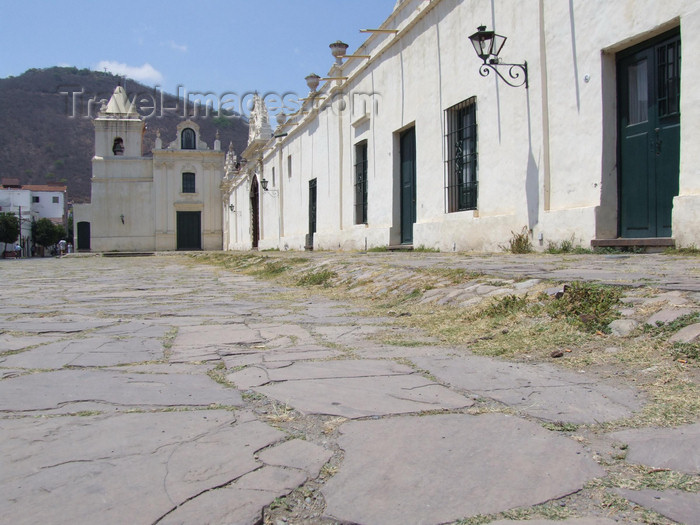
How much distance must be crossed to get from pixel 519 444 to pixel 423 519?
49 cm

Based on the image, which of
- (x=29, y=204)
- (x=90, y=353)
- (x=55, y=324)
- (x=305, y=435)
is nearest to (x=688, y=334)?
(x=305, y=435)

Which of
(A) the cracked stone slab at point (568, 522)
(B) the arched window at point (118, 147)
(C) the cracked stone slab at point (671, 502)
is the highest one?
(B) the arched window at point (118, 147)

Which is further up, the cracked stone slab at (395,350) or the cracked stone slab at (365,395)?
the cracked stone slab at (395,350)

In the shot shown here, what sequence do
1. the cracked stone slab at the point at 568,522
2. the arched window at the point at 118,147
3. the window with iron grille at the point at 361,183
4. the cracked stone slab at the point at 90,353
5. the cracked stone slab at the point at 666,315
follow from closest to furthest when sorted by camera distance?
the cracked stone slab at the point at 568,522 → the cracked stone slab at the point at 666,315 → the cracked stone slab at the point at 90,353 → the window with iron grille at the point at 361,183 → the arched window at the point at 118,147

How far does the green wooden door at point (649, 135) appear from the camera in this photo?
6.12 metres

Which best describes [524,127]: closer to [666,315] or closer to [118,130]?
[666,315]

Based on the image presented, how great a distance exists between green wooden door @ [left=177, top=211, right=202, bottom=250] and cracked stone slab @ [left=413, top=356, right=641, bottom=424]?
39050mm

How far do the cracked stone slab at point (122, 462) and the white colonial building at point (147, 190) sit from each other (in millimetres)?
38949

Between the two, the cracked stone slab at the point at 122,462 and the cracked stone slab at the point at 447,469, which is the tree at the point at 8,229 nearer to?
the cracked stone slab at the point at 122,462

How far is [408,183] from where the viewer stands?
11.8m

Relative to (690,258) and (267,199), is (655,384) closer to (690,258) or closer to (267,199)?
(690,258)

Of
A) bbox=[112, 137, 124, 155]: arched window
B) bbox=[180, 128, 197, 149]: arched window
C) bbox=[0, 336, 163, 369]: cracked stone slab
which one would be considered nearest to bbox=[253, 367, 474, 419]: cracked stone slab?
bbox=[0, 336, 163, 369]: cracked stone slab

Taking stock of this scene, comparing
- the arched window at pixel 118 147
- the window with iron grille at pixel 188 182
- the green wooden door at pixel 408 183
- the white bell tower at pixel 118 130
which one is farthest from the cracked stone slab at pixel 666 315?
the arched window at pixel 118 147

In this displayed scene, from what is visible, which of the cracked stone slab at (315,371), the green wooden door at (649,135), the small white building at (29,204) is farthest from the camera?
the small white building at (29,204)
